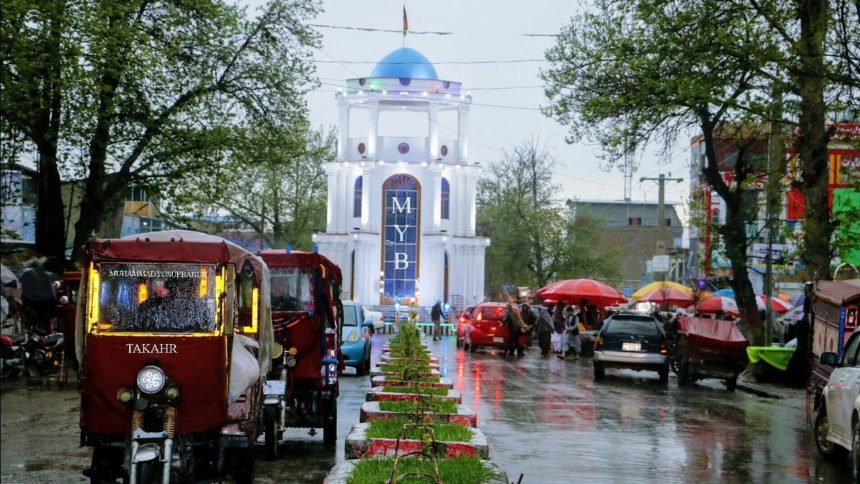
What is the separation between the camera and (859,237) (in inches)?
984

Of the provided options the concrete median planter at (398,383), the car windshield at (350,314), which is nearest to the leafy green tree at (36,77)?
the car windshield at (350,314)

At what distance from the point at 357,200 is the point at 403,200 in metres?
2.85

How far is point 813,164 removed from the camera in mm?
25062

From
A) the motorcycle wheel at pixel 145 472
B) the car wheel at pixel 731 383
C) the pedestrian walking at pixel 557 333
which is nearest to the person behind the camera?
the motorcycle wheel at pixel 145 472

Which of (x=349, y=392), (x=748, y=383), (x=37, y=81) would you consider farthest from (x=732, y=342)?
(x=37, y=81)

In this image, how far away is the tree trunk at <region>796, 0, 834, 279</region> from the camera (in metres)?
23.0

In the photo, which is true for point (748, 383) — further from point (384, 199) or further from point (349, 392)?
point (384, 199)

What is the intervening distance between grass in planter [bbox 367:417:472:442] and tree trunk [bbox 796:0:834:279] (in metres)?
13.4

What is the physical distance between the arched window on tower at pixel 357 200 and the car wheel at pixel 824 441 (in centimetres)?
5961

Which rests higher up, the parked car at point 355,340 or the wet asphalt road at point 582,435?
the parked car at point 355,340

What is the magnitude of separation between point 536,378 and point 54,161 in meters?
12.5

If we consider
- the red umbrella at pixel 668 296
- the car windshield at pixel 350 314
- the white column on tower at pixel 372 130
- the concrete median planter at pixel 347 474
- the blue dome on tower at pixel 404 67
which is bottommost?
the concrete median planter at pixel 347 474

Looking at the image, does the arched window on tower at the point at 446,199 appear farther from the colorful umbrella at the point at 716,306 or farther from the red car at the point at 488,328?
the red car at the point at 488,328

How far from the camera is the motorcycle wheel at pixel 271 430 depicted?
1224 centimetres
